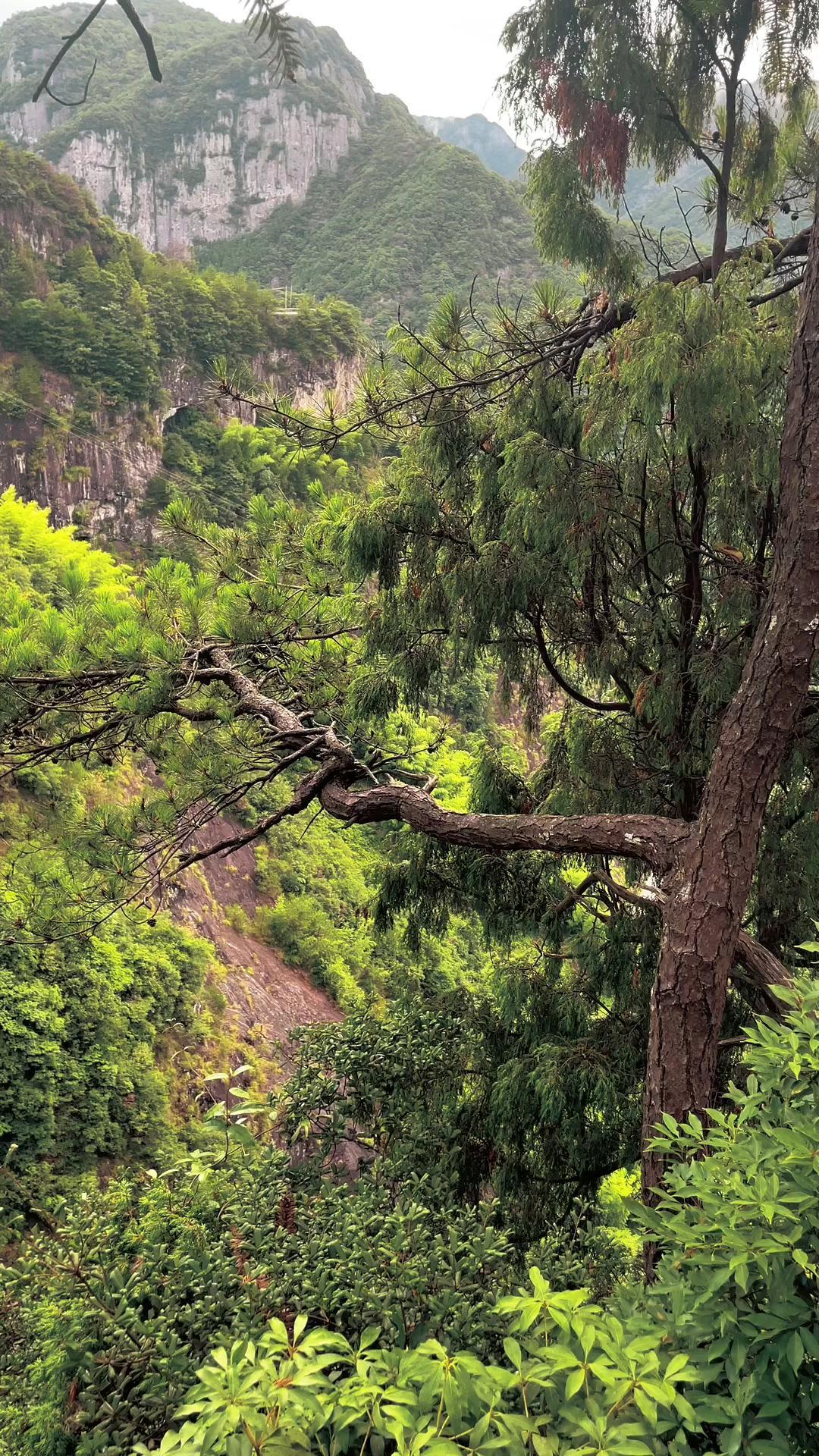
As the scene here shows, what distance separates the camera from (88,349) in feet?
59.5

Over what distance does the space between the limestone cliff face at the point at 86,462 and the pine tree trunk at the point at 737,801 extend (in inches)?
660

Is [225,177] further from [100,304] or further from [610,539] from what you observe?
[610,539]

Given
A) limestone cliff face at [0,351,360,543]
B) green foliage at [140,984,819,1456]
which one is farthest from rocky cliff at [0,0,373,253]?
green foliage at [140,984,819,1456]

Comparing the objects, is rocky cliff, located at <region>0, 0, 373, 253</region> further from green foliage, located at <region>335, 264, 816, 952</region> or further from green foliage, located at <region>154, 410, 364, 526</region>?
green foliage, located at <region>335, 264, 816, 952</region>

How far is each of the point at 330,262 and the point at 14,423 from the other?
1417 inches

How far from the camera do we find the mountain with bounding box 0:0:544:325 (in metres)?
43.6

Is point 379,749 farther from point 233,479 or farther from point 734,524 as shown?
point 233,479

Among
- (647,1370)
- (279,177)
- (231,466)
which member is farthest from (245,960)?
(279,177)

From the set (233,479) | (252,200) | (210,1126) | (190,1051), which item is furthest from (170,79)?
(210,1126)

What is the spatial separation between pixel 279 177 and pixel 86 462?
4537 centimetres

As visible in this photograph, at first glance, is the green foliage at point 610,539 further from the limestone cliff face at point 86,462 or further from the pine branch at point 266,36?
the limestone cliff face at point 86,462

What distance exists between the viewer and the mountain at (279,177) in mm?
43562

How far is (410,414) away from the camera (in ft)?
10.5

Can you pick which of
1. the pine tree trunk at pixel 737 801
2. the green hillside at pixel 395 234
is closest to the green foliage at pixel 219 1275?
the pine tree trunk at pixel 737 801
